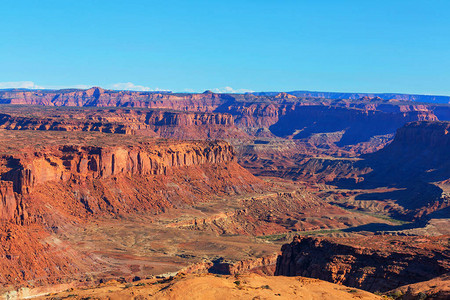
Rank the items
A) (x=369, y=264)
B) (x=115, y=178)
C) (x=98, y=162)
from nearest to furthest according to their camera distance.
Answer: (x=369, y=264)
(x=98, y=162)
(x=115, y=178)

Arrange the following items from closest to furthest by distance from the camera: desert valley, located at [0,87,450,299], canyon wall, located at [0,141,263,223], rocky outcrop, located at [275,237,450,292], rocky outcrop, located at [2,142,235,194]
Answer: desert valley, located at [0,87,450,299] → rocky outcrop, located at [275,237,450,292] → canyon wall, located at [0,141,263,223] → rocky outcrop, located at [2,142,235,194]

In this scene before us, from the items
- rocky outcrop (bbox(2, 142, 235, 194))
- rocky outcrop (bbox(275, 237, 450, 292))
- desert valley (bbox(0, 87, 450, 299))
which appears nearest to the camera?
desert valley (bbox(0, 87, 450, 299))

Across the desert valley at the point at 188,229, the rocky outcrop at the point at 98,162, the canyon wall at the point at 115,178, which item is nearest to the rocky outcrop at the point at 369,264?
the desert valley at the point at 188,229

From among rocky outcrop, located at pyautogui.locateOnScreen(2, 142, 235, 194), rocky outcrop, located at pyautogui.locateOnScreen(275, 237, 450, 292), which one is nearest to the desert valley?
rocky outcrop, located at pyautogui.locateOnScreen(275, 237, 450, 292)

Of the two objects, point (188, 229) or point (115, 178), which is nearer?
point (188, 229)

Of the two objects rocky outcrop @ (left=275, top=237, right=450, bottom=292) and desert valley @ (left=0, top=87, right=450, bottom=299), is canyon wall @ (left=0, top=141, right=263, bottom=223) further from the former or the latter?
rocky outcrop @ (left=275, top=237, right=450, bottom=292)

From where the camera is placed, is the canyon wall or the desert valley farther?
the canyon wall

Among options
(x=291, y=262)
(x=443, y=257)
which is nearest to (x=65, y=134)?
(x=291, y=262)

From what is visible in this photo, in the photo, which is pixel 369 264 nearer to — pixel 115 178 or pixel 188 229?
pixel 188 229

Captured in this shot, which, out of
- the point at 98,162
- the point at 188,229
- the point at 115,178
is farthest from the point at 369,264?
the point at 115,178
